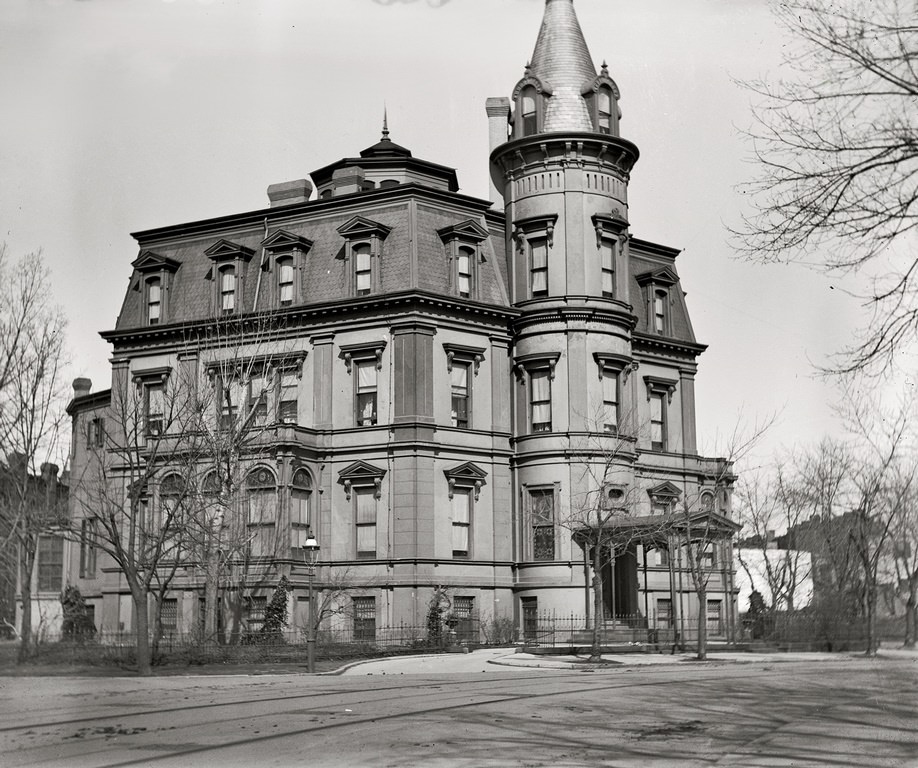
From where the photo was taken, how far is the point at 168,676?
27.8 m

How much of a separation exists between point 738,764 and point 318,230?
116 ft

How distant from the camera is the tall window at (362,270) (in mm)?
43656

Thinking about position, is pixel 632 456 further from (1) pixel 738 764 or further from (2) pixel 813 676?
(1) pixel 738 764

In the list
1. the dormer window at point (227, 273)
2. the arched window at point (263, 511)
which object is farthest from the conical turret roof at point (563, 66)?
the arched window at point (263, 511)

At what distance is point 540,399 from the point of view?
44500 mm

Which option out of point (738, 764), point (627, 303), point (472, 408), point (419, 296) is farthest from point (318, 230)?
point (738, 764)

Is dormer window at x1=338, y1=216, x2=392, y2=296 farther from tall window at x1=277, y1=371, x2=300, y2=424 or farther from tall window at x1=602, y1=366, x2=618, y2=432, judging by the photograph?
tall window at x1=602, y1=366, x2=618, y2=432

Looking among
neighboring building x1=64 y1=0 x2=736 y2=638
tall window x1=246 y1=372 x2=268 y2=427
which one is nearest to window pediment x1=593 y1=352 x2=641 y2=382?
neighboring building x1=64 y1=0 x2=736 y2=638

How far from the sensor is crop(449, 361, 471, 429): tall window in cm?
4334

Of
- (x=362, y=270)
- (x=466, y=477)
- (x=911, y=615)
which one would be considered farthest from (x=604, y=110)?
(x=911, y=615)

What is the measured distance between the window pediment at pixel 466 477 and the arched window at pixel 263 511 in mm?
6141

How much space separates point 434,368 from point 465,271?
425cm

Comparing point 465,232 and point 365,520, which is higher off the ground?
point 465,232

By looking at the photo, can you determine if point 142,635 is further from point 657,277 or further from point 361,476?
point 657,277
